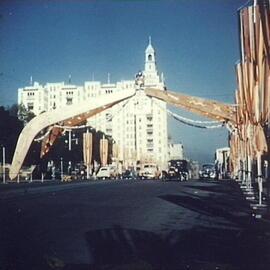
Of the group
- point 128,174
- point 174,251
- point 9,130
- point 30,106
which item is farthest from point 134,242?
point 128,174

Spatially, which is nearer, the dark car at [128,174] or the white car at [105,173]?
the white car at [105,173]

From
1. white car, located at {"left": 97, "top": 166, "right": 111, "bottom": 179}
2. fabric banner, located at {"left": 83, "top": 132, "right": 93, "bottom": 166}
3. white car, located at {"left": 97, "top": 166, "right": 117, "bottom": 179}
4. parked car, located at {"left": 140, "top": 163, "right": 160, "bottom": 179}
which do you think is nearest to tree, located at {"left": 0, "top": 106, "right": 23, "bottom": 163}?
fabric banner, located at {"left": 83, "top": 132, "right": 93, "bottom": 166}

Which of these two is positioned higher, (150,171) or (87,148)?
(87,148)

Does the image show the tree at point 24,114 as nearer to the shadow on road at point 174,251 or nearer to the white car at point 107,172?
the shadow on road at point 174,251

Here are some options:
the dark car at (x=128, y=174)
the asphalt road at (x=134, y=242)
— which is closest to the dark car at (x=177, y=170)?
the dark car at (x=128, y=174)

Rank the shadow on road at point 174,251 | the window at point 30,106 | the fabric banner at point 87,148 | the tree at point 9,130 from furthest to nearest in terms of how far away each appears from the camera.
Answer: the fabric banner at point 87,148
the window at point 30,106
the tree at point 9,130
the shadow on road at point 174,251

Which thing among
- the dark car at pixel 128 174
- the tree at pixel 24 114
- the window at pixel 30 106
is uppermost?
the window at pixel 30 106

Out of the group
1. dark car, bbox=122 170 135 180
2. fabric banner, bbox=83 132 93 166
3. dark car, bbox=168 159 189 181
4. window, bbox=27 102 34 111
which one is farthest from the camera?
dark car, bbox=122 170 135 180

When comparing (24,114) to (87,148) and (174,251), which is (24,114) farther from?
(87,148)

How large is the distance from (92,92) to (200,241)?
1.66m

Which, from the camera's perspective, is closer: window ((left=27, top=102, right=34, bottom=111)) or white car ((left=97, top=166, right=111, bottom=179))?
window ((left=27, top=102, right=34, bottom=111))

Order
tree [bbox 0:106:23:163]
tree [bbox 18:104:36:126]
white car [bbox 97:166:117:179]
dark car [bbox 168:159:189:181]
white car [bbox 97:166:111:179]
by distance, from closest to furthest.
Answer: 1. tree [bbox 0:106:23:163]
2. tree [bbox 18:104:36:126]
3. dark car [bbox 168:159:189:181]
4. white car [bbox 97:166:117:179]
5. white car [bbox 97:166:111:179]

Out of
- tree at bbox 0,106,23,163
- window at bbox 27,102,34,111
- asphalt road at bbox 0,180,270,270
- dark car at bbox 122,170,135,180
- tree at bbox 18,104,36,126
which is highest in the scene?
window at bbox 27,102,34,111

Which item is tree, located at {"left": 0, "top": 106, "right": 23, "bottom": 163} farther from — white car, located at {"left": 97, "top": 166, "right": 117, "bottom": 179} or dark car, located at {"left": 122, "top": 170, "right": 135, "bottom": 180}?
dark car, located at {"left": 122, "top": 170, "right": 135, "bottom": 180}
